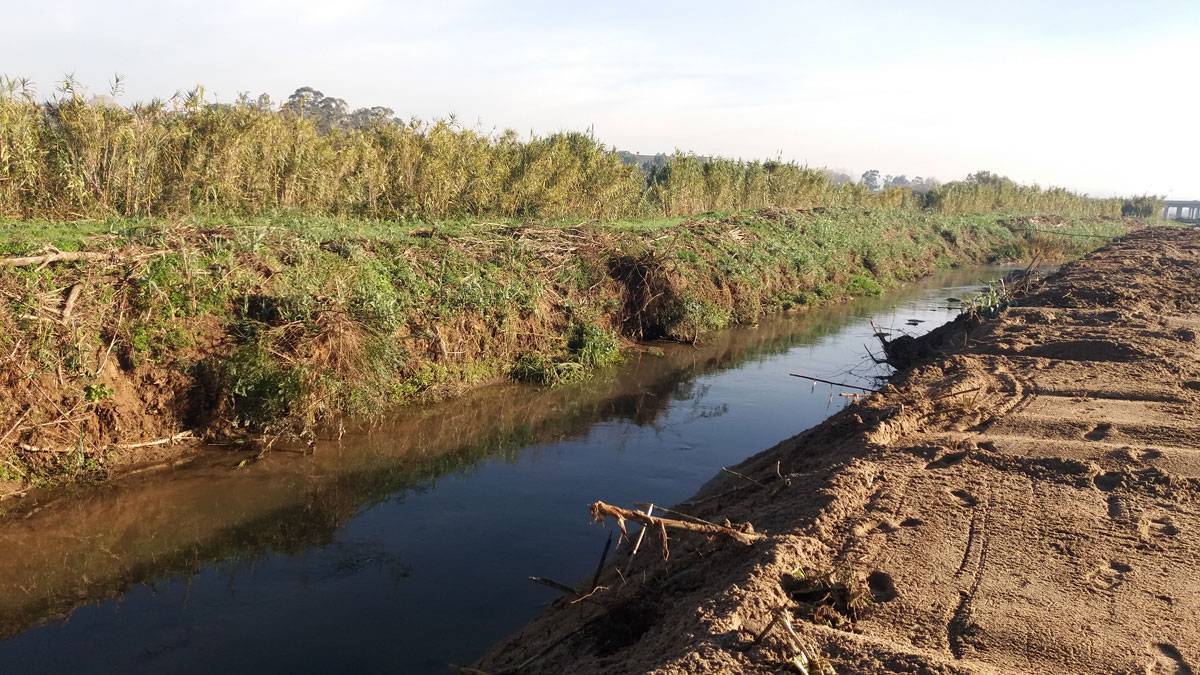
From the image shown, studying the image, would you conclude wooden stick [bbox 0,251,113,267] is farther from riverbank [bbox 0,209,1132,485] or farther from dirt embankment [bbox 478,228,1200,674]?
dirt embankment [bbox 478,228,1200,674]

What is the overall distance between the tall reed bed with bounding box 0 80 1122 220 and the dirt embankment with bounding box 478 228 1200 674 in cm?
925

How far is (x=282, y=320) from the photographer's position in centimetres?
869

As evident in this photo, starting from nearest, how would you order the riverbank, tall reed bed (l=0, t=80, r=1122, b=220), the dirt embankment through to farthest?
the dirt embankment → the riverbank → tall reed bed (l=0, t=80, r=1122, b=220)

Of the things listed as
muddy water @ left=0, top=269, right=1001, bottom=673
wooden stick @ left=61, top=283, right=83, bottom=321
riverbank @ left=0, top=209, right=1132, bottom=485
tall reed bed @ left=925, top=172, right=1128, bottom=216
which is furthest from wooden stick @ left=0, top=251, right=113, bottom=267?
tall reed bed @ left=925, top=172, right=1128, bottom=216

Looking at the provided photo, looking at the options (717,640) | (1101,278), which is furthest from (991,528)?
(1101,278)

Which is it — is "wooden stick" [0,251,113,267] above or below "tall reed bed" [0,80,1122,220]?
below

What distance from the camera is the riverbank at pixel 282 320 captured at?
23.6 ft

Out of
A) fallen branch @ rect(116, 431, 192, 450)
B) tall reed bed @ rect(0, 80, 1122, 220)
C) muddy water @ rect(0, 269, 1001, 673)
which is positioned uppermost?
tall reed bed @ rect(0, 80, 1122, 220)

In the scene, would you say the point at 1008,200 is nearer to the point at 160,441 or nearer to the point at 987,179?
the point at 987,179

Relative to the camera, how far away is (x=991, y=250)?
112 feet

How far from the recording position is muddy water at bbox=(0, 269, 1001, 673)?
17.0 feet

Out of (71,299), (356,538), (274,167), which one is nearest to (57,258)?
(71,299)

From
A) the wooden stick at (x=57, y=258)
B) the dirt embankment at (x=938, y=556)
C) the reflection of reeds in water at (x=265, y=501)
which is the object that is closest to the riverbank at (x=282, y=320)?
the wooden stick at (x=57, y=258)

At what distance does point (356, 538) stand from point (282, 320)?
3.18m
